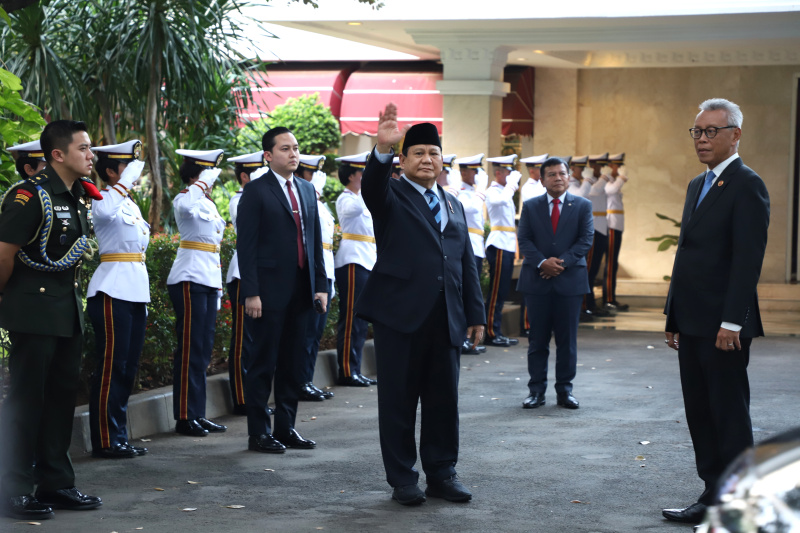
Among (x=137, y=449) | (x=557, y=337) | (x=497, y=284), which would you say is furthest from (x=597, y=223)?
(x=137, y=449)

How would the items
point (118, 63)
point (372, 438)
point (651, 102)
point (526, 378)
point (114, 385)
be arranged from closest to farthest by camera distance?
point (114, 385)
point (372, 438)
point (526, 378)
point (118, 63)
point (651, 102)

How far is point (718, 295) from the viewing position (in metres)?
4.97

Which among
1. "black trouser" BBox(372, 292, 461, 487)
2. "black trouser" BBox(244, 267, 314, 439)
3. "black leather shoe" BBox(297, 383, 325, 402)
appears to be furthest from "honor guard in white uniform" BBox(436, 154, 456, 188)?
"black trouser" BBox(372, 292, 461, 487)

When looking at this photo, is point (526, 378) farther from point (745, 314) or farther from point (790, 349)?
point (745, 314)

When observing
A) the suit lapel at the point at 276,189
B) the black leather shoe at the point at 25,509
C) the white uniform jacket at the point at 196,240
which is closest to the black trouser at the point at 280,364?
the suit lapel at the point at 276,189

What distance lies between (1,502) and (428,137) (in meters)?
2.75

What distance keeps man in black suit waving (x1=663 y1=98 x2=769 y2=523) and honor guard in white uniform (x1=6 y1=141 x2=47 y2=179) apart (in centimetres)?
379

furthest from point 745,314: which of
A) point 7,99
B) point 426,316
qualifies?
point 7,99

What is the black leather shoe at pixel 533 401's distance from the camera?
26.6 feet

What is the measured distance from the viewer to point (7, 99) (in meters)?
6.54

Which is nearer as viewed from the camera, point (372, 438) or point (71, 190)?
point (71, 190)

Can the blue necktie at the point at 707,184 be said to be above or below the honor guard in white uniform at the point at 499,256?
above

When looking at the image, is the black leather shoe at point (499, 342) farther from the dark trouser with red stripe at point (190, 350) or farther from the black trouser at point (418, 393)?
the black trouser at point (418, 393)

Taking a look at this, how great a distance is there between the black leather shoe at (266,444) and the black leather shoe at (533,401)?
2.29m
